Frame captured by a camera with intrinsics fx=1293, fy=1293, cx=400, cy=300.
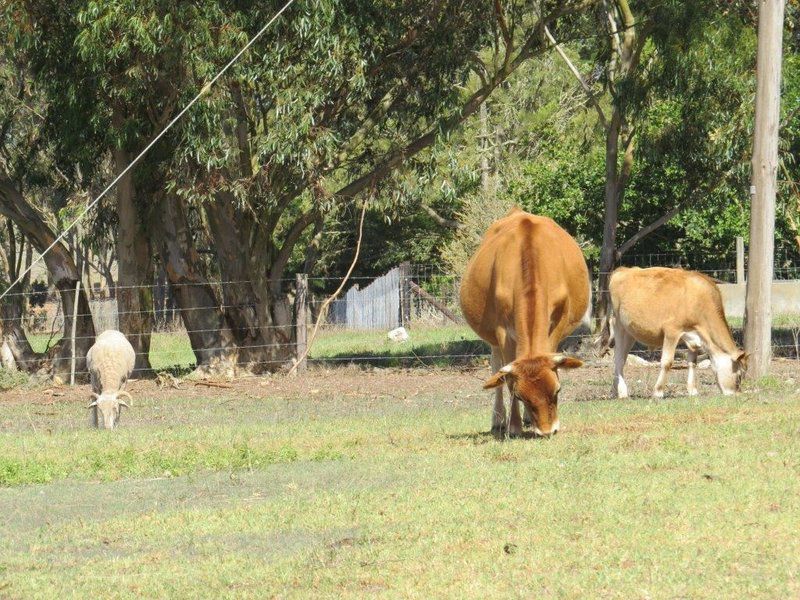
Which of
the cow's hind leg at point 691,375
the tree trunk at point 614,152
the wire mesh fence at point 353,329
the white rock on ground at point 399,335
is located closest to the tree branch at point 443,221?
the wire mesh fence at point 353,329

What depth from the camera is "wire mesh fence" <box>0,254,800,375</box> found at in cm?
2317

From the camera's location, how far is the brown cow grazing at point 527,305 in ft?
33.9

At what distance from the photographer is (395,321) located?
116 feet

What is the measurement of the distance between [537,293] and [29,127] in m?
22.1

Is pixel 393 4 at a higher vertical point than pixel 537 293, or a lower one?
higher

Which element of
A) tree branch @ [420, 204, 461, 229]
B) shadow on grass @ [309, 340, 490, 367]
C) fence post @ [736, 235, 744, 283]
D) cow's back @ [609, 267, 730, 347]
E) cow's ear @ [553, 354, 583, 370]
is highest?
tree branch @ [420, 204, 461, 229]

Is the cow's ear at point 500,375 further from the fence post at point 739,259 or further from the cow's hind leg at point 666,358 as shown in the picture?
the fence post at point 739,259

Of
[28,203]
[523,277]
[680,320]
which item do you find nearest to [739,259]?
[680,320]

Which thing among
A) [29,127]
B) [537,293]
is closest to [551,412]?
[537,293]

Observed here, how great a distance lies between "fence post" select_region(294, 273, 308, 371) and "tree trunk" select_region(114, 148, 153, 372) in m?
3.07

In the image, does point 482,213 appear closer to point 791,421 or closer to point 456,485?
point 791,421

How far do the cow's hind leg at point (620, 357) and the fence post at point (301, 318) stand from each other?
7.16m

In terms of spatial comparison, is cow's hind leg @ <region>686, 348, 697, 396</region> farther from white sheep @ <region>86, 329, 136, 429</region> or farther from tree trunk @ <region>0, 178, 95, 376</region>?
tree trunk @ <region>0, 178, 95, 376</region>

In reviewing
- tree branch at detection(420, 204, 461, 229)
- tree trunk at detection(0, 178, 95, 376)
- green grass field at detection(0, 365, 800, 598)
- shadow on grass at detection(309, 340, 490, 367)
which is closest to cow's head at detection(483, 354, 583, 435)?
green grass field at detection(0, 365, 800, 598)
